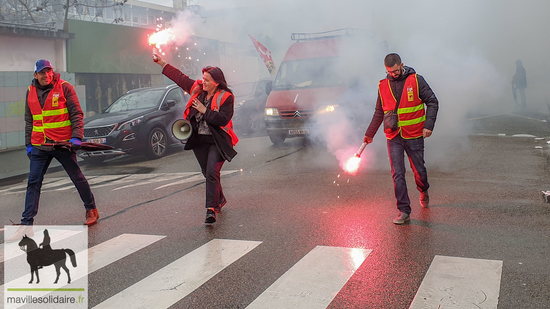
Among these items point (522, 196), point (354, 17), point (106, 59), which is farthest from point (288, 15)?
point (522, 196)

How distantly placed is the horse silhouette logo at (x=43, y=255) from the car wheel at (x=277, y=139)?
24.9 ft

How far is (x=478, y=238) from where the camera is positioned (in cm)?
506

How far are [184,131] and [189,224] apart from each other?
1176 millimetres

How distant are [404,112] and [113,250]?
3.43m

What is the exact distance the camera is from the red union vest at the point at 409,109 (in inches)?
235

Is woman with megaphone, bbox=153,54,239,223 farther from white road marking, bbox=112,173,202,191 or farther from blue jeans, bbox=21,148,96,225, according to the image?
white road marking, bbox=112,173,202,191

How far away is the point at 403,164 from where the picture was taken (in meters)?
5.97

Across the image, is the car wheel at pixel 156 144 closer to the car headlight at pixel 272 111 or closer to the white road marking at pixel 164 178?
the car headlight at pixel 272 111

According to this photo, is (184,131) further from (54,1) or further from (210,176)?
(54,1)

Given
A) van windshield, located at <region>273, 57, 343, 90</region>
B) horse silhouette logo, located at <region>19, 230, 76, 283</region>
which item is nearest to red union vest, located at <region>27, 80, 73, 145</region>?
horse silhouette logo, located at <region>19, 230, 76, 283</region>

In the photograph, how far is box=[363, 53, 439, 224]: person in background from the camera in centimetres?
589

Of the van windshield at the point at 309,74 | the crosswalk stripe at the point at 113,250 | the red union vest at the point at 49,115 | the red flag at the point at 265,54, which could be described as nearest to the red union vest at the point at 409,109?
the crosswalk stripe at the point at 113,250

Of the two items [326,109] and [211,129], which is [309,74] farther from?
[211,129]

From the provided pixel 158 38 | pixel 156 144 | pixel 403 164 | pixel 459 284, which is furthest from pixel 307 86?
pixel 459 284
